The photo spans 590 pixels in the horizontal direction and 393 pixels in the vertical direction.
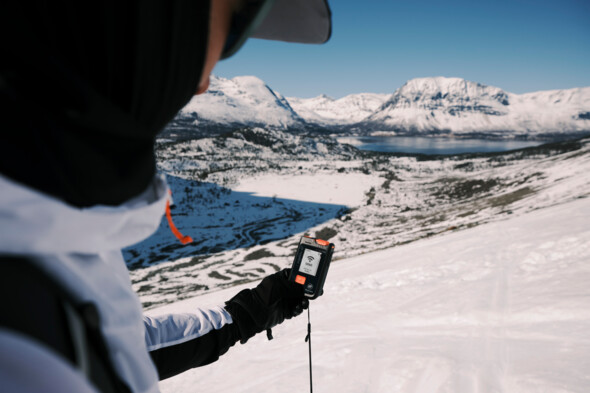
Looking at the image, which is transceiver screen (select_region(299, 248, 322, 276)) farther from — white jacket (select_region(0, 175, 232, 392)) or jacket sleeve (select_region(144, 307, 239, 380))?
white jacket (select_region(0, 175, 232, 392))

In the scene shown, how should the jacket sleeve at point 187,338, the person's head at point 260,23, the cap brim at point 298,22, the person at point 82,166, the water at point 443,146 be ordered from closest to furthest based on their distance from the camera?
the person at point 82,166
the person's head at point 260,23
the cap brim at point 298,22
the jacket sleeve at point 187,338
the water at point 443,146

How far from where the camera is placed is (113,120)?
437 millimetres

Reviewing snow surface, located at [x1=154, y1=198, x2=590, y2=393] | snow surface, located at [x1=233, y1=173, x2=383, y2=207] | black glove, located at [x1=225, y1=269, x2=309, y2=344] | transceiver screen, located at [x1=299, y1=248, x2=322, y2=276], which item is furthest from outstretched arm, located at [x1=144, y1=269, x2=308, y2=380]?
snow surface, located at [x1=233, y1=173, x2=383, y2=207]

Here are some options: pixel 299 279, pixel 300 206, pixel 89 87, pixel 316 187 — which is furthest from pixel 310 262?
pixel 316 187

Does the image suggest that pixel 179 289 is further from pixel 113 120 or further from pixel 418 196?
pixel 418 196

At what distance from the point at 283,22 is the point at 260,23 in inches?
6.2

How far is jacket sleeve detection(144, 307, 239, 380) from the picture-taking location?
1315 mm

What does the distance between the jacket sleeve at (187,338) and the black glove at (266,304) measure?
87 mm

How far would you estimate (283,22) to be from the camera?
880 millimetres

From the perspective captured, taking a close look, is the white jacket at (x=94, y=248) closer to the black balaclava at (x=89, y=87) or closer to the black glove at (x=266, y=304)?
the black balaclava at (x=89, y=87)

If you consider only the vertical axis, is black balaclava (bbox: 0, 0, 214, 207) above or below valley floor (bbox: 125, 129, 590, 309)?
above

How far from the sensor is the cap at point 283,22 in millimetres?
673

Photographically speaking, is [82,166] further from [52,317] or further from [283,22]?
[283,22]

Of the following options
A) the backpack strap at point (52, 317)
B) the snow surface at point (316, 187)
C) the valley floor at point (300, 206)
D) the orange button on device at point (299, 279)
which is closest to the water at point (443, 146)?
the valley floor at point (300, 206)
